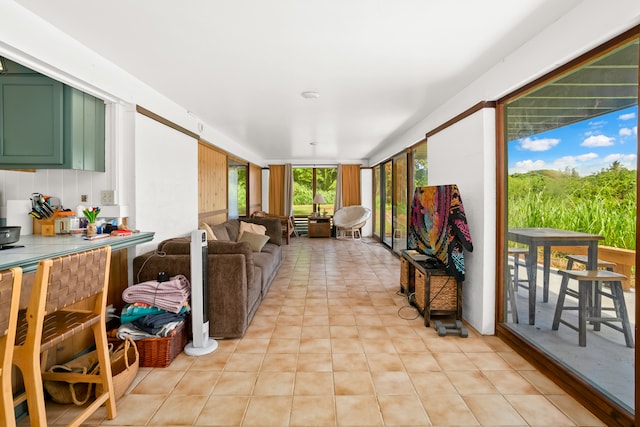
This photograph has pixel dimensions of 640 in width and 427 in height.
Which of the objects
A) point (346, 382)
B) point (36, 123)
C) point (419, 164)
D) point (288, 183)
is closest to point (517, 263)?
point (346, 382)

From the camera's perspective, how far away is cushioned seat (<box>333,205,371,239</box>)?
29.7ft

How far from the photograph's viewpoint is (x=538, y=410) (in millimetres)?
1938

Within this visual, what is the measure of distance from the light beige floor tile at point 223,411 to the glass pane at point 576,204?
80.8 inches

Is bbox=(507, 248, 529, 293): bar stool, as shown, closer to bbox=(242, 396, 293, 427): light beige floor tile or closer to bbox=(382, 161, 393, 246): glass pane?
bbox=(242, 396, 293, 427): light beige floor tile

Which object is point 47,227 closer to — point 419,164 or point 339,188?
point 419,164

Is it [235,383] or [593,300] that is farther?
[235,383]

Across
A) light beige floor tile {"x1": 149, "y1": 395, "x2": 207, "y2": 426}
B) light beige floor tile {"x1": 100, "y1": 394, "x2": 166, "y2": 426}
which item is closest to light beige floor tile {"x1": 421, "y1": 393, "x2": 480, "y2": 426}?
light beige floor tile {"x1": 149, "y1": 395, "x2": 207, "y2": 426}

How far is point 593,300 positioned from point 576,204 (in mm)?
583

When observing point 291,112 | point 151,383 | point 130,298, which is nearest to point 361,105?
point 291,112

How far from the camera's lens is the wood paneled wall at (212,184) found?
487 centimetres

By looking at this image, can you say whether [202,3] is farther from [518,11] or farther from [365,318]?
[365,318]

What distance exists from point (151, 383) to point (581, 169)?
3.06 m

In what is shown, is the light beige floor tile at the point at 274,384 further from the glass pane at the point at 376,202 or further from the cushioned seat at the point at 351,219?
the glass pane at the point at 376,202

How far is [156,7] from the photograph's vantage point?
1890mm
